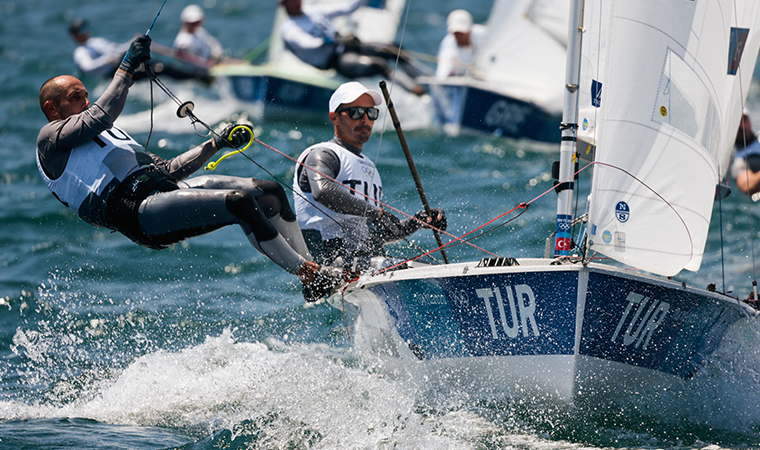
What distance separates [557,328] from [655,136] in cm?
89

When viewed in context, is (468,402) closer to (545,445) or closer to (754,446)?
(545,445)

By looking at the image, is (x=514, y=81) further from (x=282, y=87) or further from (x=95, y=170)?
(x=95, y=170)

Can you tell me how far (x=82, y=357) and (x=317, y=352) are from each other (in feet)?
4.67

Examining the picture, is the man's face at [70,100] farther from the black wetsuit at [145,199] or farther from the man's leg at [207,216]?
the man's leg at [207,216]

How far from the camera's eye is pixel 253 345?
16.7 ft

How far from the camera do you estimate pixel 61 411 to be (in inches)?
167

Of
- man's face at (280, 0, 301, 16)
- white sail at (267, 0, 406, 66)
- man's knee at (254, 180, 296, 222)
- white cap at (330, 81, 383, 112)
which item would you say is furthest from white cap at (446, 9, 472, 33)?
man's knee at (254, 180, 296, 222)

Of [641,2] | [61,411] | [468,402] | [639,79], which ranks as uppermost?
[641,2]

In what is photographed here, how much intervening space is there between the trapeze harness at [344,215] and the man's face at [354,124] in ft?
0.29

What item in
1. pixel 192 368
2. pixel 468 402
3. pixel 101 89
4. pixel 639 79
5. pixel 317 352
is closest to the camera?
pixel 639 79

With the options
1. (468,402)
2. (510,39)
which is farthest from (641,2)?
(510,39)

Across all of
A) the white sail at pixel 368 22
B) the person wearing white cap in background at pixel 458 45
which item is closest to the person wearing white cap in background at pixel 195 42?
the white sail at pixel 368 22

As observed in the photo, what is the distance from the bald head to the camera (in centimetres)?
403

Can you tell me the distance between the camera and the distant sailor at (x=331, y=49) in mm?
10461
